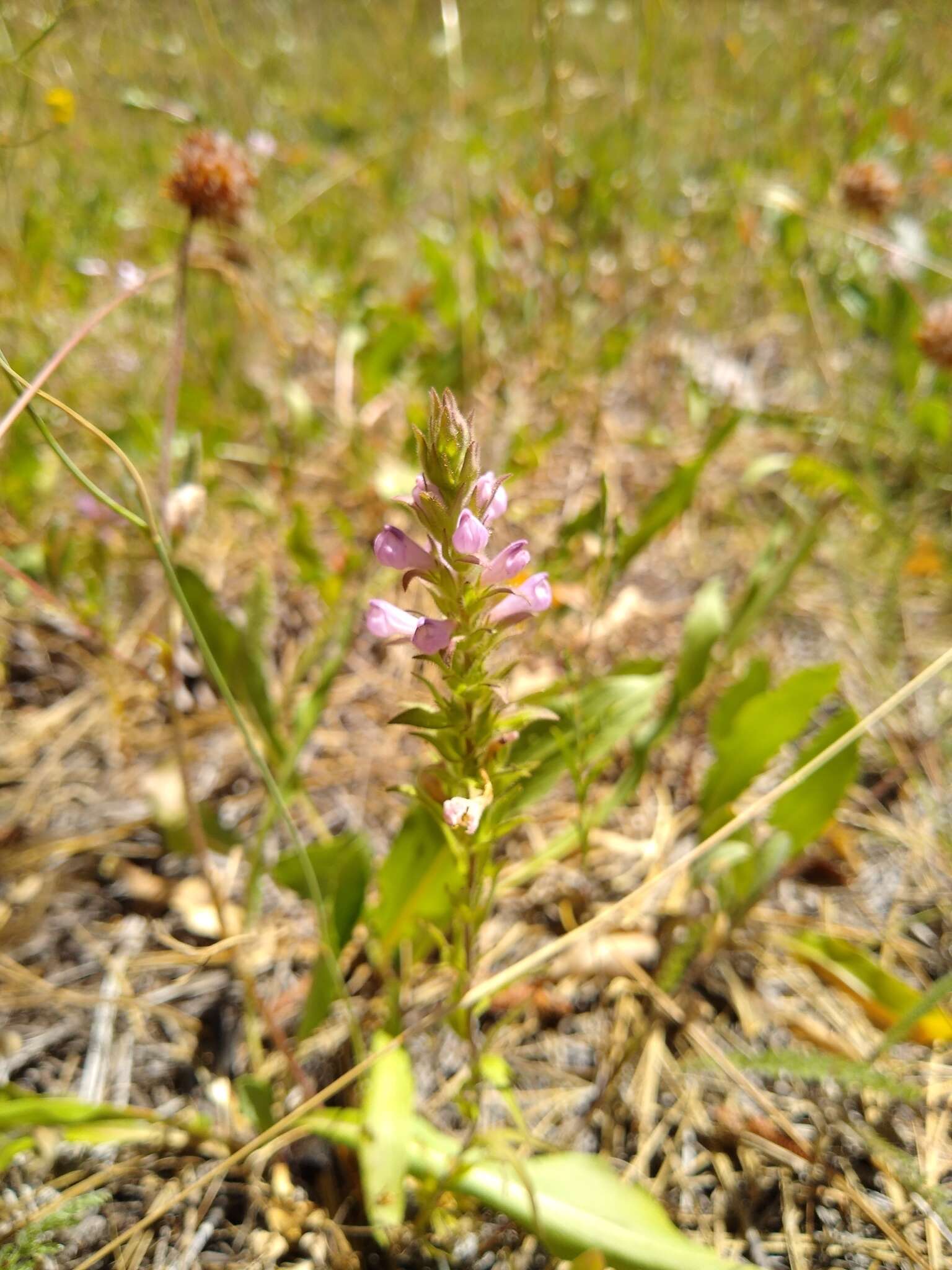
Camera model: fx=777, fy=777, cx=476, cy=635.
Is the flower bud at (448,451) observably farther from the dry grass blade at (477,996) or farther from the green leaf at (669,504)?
the green leaf at (669,504)

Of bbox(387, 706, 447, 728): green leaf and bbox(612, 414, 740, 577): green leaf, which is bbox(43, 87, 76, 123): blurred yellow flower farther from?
bbox(387, 706, 447, 728): green leaf

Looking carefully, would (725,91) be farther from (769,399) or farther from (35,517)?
(35,517)

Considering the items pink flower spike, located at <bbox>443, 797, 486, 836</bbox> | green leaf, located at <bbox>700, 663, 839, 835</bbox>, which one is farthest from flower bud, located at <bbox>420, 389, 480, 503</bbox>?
green leaf, located at <bbox>700, 663, 839, 835</bbox>

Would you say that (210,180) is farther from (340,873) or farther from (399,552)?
(340,873)

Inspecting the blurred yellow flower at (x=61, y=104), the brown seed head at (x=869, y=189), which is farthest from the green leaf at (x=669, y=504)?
the blurred yellow flower at (x=61, y=104)

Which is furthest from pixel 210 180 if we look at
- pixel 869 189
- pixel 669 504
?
pixel 869 189

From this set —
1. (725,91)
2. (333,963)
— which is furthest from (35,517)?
(725,91)
